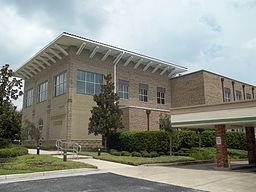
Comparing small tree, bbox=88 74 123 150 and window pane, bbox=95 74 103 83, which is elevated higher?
window pane, bbox=95 74 103 83

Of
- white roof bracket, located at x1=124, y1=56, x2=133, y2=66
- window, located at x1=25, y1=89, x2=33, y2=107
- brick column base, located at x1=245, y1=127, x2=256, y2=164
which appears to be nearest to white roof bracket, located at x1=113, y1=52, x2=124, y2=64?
white roof bracket, located at x1=124, y1=56, x2=133, y2=66

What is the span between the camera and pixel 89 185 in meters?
11.3

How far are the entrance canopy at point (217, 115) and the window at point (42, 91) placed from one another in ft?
64.7

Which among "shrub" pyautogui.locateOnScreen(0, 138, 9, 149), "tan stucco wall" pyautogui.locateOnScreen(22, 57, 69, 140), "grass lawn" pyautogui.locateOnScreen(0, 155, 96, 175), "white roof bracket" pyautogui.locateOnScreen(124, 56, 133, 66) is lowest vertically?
"grass lawn" pyautogui.locateOnScreen(0, 155, 96, 175)

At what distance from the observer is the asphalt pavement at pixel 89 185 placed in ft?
34.1

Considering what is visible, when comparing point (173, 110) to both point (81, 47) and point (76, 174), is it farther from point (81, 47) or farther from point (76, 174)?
point (81, 47)

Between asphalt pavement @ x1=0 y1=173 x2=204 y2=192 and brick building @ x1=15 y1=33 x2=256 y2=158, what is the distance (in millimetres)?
14772

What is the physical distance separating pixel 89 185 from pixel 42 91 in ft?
84.4

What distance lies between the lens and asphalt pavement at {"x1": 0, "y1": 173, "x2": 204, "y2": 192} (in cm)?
1038

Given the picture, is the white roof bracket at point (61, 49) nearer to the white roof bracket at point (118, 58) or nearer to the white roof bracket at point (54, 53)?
the white roof bracket at point (54, 53)

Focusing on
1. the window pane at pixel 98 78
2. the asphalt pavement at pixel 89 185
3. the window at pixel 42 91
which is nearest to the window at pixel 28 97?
the window at pixel 42 91

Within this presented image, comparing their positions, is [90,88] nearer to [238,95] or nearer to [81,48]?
[81,48]

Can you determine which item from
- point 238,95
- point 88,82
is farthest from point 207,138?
point 238,95

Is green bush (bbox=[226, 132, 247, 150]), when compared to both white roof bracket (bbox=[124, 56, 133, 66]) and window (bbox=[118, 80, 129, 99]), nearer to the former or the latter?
window (bbox=[118, 80, 129, 99])
